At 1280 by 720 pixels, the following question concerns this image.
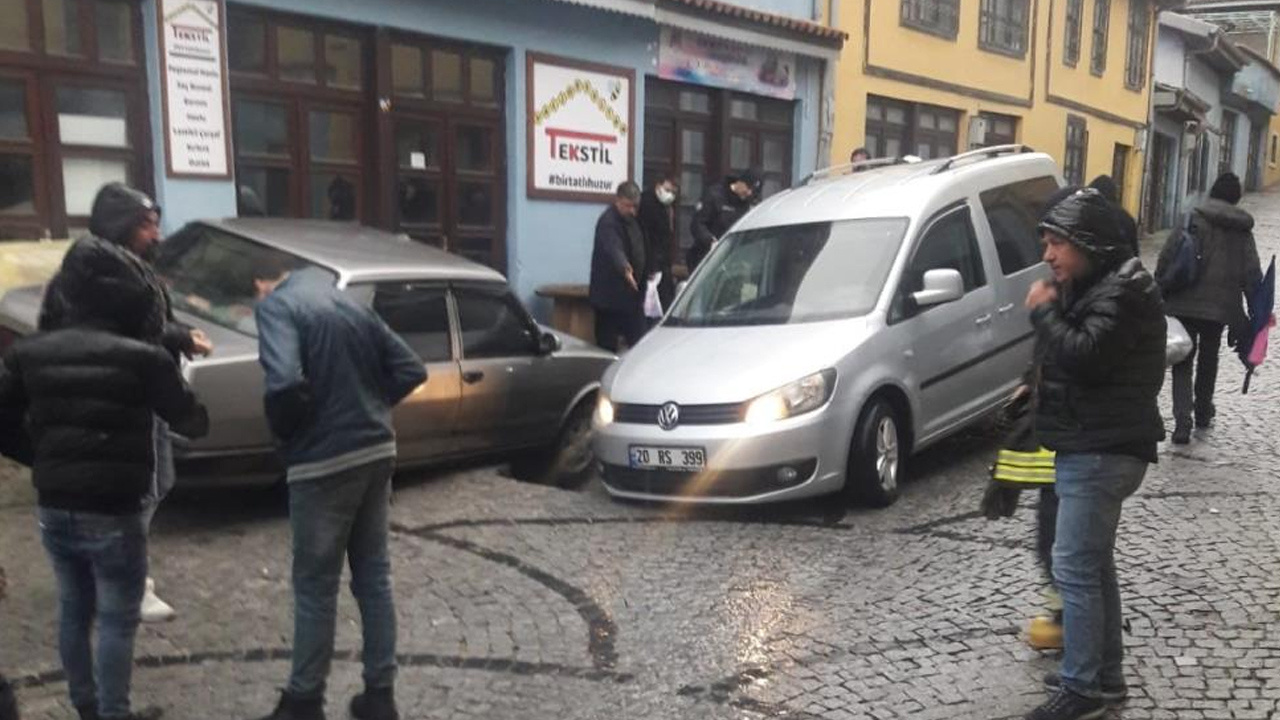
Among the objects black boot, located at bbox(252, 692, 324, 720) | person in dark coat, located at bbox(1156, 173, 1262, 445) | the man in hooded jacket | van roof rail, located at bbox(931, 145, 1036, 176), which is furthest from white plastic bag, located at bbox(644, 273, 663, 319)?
black boot, located at bbox(252, 692, 324, 720)

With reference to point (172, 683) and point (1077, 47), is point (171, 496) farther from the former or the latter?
point (1077, 47)

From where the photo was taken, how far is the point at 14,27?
8.33 m

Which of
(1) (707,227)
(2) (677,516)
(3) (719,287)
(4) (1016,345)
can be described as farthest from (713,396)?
(1) (707,227)

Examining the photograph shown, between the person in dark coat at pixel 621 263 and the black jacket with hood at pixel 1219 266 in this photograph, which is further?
the person in dark coat at pixel 621 263

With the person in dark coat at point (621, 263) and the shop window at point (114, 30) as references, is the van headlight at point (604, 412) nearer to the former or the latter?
the person in dark coat at point (621, 263)

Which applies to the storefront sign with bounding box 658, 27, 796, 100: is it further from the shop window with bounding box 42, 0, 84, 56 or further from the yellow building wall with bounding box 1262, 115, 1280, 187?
the yellow building wall with bounding box 1262, 115, 1280, 187

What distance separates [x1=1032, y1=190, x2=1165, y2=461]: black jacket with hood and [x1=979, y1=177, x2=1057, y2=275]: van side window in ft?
14.3

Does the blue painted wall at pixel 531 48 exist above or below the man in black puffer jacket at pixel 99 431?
above

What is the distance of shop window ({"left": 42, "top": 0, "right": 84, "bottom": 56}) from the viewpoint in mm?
8508

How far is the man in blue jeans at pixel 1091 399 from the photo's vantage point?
3.77 m

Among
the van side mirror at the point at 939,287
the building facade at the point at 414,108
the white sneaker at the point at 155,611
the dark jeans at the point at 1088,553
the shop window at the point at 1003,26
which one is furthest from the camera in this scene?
the shop window at the point at 1003,26

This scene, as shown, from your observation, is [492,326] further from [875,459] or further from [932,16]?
[932,16]

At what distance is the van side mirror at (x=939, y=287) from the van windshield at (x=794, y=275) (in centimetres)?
29

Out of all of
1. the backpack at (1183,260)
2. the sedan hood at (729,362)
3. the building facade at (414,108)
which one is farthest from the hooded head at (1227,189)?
the building facade at (414,108)
